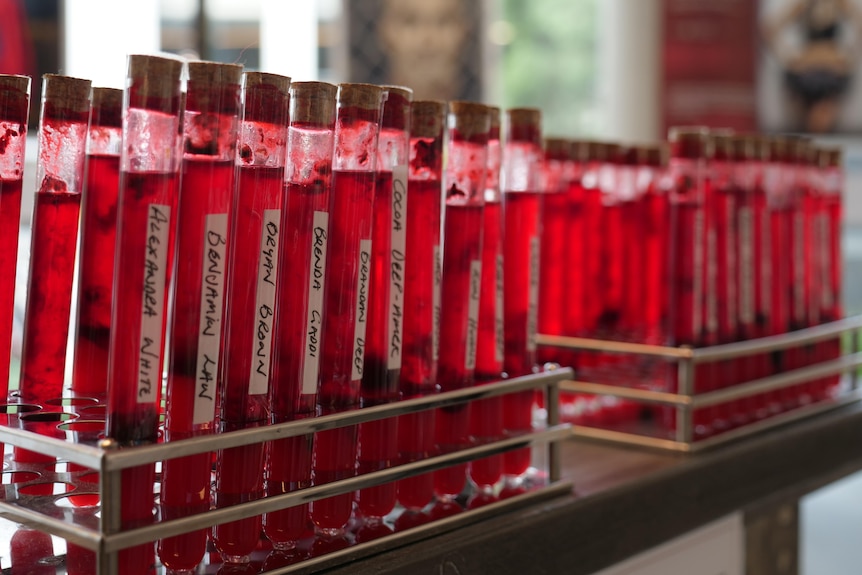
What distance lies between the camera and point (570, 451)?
3.91 feet

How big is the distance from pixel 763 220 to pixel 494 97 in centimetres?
423

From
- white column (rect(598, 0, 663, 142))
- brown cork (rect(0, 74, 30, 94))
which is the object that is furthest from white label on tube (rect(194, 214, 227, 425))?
white column (rect(598, 0, 663, 142))

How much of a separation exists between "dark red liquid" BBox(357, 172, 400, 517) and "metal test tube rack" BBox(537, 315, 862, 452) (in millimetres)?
472

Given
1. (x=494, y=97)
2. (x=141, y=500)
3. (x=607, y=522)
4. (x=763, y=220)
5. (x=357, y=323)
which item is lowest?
(x=607, y=522)

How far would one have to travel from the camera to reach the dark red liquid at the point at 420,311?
2.70 ft

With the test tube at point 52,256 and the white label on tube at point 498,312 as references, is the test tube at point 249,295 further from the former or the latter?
the white label on tube at point 498,312

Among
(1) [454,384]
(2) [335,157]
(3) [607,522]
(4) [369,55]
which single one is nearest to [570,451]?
(3) [607,522]

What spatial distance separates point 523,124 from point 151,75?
0.44 meters

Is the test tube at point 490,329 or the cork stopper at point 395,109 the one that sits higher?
the cork stopper at point 395,109

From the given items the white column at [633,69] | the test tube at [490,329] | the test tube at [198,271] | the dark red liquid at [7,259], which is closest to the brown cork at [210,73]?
the test tube at [198,271]

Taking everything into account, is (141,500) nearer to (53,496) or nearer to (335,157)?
(53,496)

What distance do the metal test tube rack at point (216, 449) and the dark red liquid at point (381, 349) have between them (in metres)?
0.02

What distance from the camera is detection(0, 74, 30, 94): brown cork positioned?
2.34ft

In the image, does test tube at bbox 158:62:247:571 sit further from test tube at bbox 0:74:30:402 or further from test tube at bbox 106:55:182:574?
test tube at bbox 0:74:30:402
